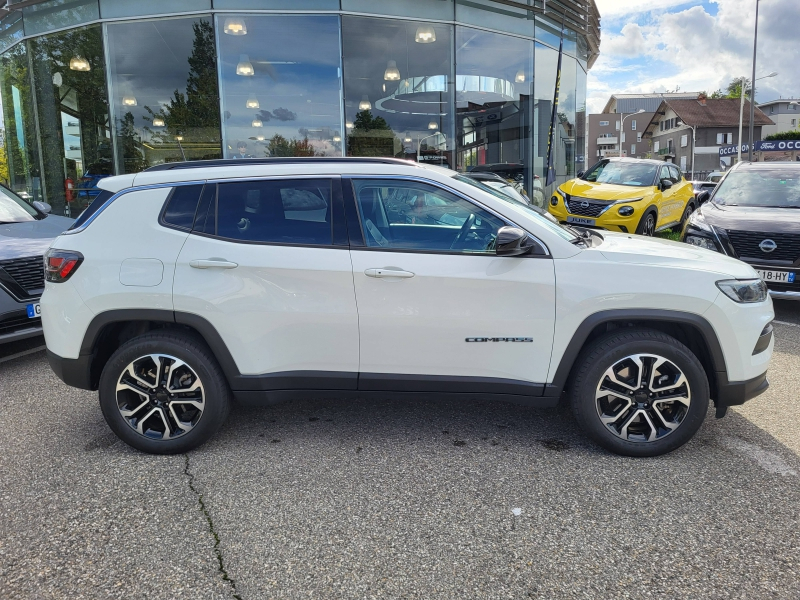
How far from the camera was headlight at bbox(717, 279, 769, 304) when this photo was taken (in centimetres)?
333

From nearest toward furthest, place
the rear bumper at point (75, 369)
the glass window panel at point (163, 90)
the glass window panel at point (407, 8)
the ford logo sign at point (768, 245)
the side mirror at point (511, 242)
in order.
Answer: the side mirror at point (511, 242), the rear bumper at point (75, 369), the ford logo sign at point (768, 245), the glass window panel at point (163, 90), the glass window panel at point (407, 8)

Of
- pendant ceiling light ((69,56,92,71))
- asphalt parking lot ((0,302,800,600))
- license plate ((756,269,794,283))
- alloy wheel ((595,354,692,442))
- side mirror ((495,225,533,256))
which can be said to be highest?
pendant ceiling light ((69,56,92,71))

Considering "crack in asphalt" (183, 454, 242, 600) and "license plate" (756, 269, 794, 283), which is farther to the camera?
"license plate" (756, 269, 794, 283)

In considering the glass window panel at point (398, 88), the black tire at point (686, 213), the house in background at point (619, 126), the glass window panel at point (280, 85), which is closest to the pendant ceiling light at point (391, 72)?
the glass window panel at point (398, 88)

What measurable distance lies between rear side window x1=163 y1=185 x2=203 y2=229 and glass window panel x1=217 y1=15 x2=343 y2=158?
32.4 ft

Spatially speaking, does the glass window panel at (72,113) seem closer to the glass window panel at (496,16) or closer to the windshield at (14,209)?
the windshield at (14,209)

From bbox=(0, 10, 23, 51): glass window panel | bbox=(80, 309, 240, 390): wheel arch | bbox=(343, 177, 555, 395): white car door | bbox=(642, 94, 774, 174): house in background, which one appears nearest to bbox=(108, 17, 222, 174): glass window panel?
bbox=(0, 10, 23, 51): glass window panel

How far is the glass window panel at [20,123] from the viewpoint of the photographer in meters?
14.3

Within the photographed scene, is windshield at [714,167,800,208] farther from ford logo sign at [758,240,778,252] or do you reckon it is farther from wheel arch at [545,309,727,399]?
wheel arch at [545,309,727,399]

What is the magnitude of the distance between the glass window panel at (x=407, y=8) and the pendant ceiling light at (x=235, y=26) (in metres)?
2.16

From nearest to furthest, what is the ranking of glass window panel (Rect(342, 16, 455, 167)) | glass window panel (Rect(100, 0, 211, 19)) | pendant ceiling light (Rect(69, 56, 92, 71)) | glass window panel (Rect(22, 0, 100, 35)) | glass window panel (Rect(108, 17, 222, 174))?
glass window panel (Rect(100, 0, 211, 19)) → glass window panel (Rect(108, 17, 222, 174)) → glass window panel (Rect(22, 0, 100, 35)) → pendant ceiling light (Rect(69, 56, 92, 71)) → glass window panel (Rect(342, 16, 455, 167))

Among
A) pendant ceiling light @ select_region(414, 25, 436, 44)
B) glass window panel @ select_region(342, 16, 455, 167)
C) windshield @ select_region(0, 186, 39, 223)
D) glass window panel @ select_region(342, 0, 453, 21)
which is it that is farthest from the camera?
pendant ceiling light @ select_region(414, 25, 436, 44)

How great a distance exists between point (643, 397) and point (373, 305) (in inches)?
61.9

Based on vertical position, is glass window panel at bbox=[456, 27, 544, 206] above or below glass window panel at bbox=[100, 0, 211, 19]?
below
